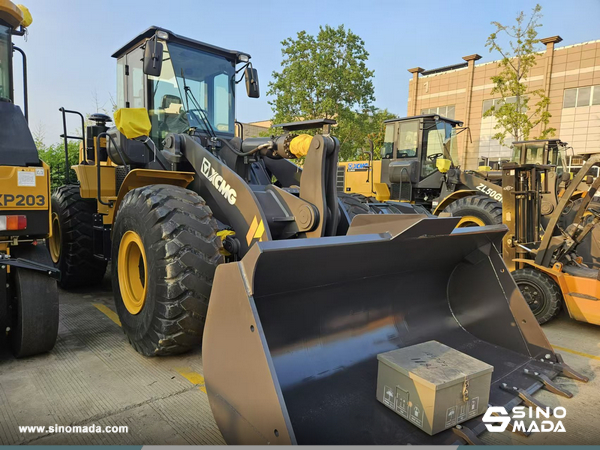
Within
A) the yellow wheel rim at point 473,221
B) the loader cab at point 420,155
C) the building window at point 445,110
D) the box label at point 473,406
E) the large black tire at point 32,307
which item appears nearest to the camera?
the box label at point 473,406

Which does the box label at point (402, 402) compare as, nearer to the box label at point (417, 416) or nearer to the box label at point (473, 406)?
the box label at point (417, 416)

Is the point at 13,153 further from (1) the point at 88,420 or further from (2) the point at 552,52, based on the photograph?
(2) the point at 552,52

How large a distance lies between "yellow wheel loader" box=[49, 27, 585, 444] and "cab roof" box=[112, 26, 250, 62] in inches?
0.9

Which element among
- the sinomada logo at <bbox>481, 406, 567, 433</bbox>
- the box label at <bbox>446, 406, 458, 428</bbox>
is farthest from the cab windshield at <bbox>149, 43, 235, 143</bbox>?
the sinomada logo at <bbox>481, 406, 567, 433</bbox>

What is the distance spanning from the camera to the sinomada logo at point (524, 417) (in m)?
2.53

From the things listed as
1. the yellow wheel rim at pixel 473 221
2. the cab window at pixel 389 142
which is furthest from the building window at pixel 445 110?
the yellow wheel rim at pixel 473 221

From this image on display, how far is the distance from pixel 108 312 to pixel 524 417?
14.1ft

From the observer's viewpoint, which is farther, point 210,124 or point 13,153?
point 210,124

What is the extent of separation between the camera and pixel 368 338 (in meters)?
3.01

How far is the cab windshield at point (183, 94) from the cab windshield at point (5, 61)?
1.33 meters

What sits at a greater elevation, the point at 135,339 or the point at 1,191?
the point at 1,191

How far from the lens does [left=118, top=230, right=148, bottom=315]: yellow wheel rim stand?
12.5ft

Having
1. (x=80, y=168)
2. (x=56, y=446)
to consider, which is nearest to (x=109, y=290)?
(x=80, y=168)

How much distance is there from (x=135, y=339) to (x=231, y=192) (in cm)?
150
